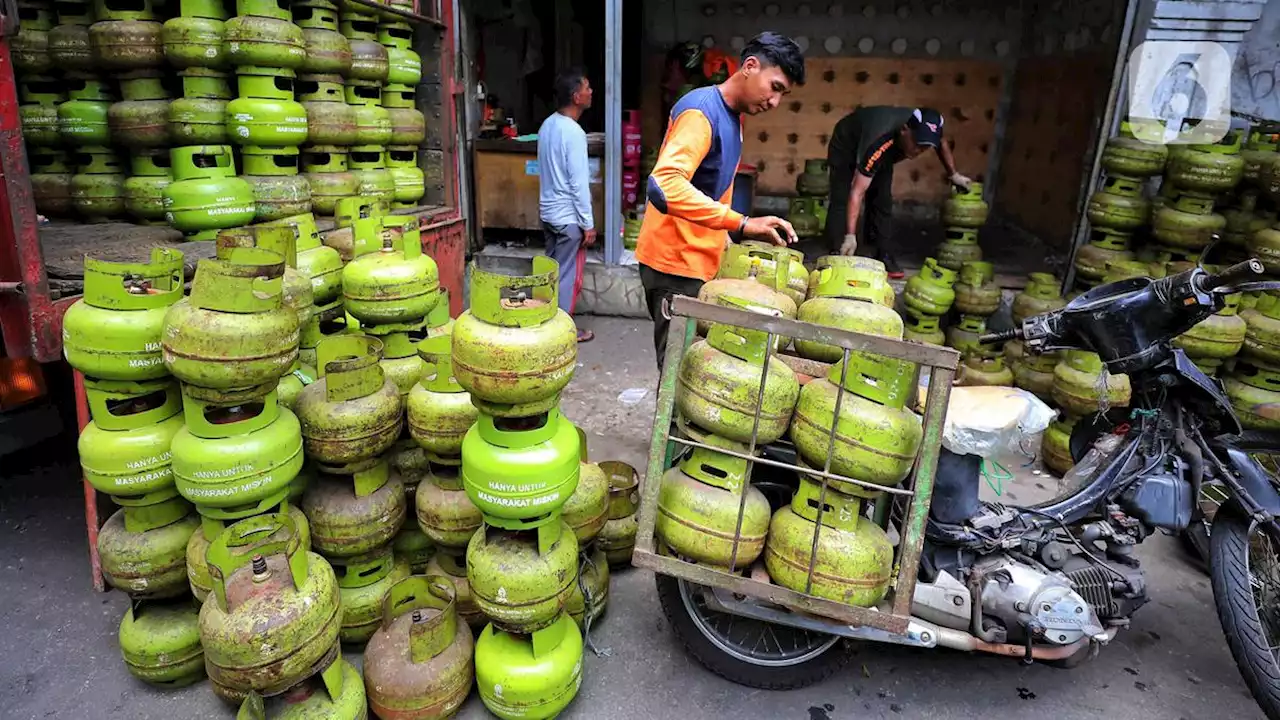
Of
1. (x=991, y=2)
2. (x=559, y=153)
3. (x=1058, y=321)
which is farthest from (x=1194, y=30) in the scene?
(x=559, y=153)

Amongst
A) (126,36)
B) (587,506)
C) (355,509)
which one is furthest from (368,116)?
(587,506)

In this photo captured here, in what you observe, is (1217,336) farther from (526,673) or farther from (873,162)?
(526,673)

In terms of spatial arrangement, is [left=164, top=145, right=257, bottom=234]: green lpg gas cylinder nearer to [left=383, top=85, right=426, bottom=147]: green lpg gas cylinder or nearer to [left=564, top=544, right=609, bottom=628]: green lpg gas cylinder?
[left=383, top=85, right=426, bottom=147]: green lpg gas cylinder

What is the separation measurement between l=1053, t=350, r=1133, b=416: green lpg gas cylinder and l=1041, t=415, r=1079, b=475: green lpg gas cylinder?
16cm

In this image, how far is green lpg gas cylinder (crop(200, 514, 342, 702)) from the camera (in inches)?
85.4

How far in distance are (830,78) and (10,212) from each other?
8.66m

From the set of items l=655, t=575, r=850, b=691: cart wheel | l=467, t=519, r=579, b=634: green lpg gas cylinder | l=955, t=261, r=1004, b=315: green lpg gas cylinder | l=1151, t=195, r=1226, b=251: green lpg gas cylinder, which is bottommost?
l=655, t=575, r=850, b=691: cart wheel

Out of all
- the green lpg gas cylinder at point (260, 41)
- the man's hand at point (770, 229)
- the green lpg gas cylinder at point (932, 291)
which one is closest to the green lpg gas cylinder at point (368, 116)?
the green lpg gas cylinder at point (260, 41)

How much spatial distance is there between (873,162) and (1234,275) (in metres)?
3.54

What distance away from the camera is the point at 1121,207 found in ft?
17.6

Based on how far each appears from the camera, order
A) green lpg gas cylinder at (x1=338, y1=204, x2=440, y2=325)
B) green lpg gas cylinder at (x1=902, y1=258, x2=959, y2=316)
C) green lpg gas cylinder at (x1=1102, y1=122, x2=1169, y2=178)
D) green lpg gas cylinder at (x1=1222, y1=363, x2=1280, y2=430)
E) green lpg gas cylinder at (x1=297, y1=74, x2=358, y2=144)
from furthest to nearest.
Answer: green lpg gas cylinder at (x1=902, y1=258, x2=959, y2=316) → green lpg gas cylinder at (x1=1102, y1=122, x2=1169, y2=178) → green lpg gas cylinder at (x1=297, y1=74, x2=358, y2=144) → green lpg gas cylinder at (x1=1222, y1=363, x2=1280, y2=430) → green lpg gas cylinder at (x1=338, y1=204, x2=440, y2=325)

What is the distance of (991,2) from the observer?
887 cm

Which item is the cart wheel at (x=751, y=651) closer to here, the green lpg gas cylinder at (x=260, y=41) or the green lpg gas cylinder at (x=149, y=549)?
the green lpg gas cylinder at (x=149, y=549)

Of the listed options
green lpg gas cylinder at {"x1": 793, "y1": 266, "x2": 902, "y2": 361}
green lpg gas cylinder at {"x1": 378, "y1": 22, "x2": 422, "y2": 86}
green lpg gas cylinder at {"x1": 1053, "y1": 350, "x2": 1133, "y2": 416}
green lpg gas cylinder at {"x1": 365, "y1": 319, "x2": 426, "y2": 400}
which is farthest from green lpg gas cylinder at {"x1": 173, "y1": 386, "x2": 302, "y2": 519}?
green lpg gas cylinder at {"x1": 1053, "y1": 350, "x2": 1133, "y2": 416}
